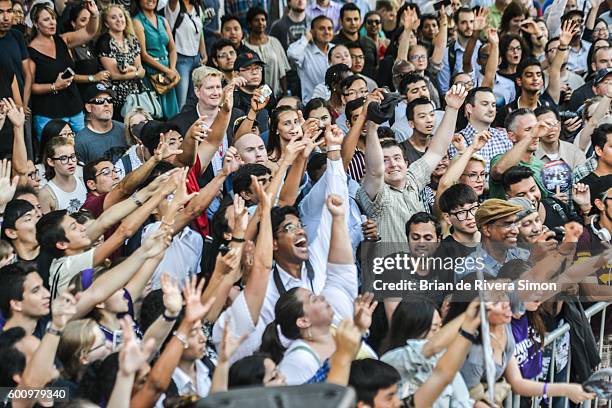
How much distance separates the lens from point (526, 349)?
19.9ft

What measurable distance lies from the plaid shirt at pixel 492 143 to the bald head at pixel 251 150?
1.93 metres

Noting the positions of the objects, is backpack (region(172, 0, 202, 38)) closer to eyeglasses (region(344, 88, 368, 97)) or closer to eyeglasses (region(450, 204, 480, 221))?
eyeglasses (region(344, 88, 368, 97))

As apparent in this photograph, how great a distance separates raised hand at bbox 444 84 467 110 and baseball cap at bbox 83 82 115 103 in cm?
276

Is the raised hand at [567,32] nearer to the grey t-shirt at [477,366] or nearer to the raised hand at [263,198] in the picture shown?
the raised hand at [263,198]

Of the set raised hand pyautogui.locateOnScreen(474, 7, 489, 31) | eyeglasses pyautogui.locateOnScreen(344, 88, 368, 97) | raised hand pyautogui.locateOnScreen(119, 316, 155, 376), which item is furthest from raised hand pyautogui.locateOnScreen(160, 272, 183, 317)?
raised hand pyautogui.locateOnScreen(474, 7, 489, 31)

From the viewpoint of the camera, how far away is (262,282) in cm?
594

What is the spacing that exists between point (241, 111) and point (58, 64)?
1521 mm

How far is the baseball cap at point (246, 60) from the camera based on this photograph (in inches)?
391

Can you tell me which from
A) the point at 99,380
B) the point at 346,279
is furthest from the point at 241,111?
the point at 99,380

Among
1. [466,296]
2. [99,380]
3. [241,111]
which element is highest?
[241,111]

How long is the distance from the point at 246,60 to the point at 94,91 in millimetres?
1440

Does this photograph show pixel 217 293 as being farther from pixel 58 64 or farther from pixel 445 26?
pixel 445 26

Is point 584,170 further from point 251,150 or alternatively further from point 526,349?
point 526,349

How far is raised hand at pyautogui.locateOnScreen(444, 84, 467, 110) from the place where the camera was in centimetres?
827
